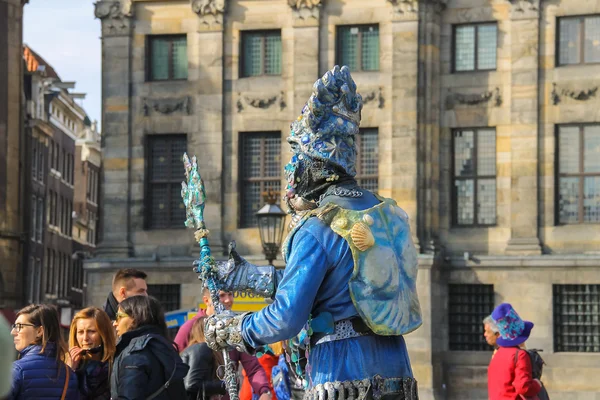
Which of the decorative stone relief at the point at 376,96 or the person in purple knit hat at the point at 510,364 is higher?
the decorative stone relief at the point at 376,96

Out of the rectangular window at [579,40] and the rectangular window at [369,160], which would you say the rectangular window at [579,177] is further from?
the rectangular window at [369,160]

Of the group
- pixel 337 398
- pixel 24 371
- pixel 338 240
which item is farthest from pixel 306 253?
pixel 24 371

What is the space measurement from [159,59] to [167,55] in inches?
8.4

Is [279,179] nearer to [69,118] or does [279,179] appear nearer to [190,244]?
[190,244]

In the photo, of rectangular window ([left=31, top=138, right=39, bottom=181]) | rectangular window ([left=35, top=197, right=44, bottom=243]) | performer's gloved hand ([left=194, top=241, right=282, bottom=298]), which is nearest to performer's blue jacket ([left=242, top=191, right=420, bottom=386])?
performer's gloved hand ([left=194, top=241, right=282, bottom=298])

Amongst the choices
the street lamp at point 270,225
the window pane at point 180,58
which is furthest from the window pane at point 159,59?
the street lamp at point 270,225

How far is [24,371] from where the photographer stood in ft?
27.8

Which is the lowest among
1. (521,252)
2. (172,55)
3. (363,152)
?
(521,252)

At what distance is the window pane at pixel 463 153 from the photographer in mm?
32875

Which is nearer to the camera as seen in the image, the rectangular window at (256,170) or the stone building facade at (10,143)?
the rectangular window at (256,170)

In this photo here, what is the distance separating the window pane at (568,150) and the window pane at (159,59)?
897 centimetres

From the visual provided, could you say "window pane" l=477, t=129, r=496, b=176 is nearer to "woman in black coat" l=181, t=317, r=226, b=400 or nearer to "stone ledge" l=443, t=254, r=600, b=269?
"stone ledge" l=443, t=254, r=600, b=269

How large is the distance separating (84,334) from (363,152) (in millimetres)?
24053

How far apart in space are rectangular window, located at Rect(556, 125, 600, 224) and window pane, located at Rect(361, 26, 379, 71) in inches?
174
